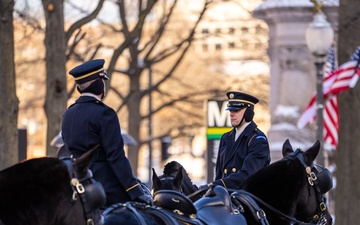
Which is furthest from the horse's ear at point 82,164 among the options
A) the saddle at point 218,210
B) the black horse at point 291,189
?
the black horse at point 291,189

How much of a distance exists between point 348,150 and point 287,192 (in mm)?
7798

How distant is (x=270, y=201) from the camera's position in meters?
10.5

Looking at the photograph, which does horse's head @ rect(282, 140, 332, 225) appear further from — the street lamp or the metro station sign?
the metro station sign

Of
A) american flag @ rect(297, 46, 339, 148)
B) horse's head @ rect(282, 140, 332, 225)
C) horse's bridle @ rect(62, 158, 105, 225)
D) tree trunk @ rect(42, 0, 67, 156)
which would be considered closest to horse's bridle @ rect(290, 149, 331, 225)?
horse's head @ rect(282, 140, 332, 225)

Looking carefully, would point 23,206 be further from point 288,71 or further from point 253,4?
point 253,4

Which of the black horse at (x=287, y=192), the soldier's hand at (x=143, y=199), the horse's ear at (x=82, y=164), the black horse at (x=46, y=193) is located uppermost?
the horse's ear at (x=82, y=164)

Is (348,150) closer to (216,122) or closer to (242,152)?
(216,122)

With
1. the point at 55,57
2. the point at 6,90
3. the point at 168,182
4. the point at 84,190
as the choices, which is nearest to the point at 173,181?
the point at 168,182

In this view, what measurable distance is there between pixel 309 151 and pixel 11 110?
22.0 feet

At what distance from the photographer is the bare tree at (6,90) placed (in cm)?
1645

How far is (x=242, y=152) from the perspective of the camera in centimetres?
1152

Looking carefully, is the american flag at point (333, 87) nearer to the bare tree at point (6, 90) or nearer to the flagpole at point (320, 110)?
the flagpole at point (320, 110)

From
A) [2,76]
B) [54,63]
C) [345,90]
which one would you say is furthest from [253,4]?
[2,76]

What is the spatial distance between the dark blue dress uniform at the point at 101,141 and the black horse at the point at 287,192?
78cm
